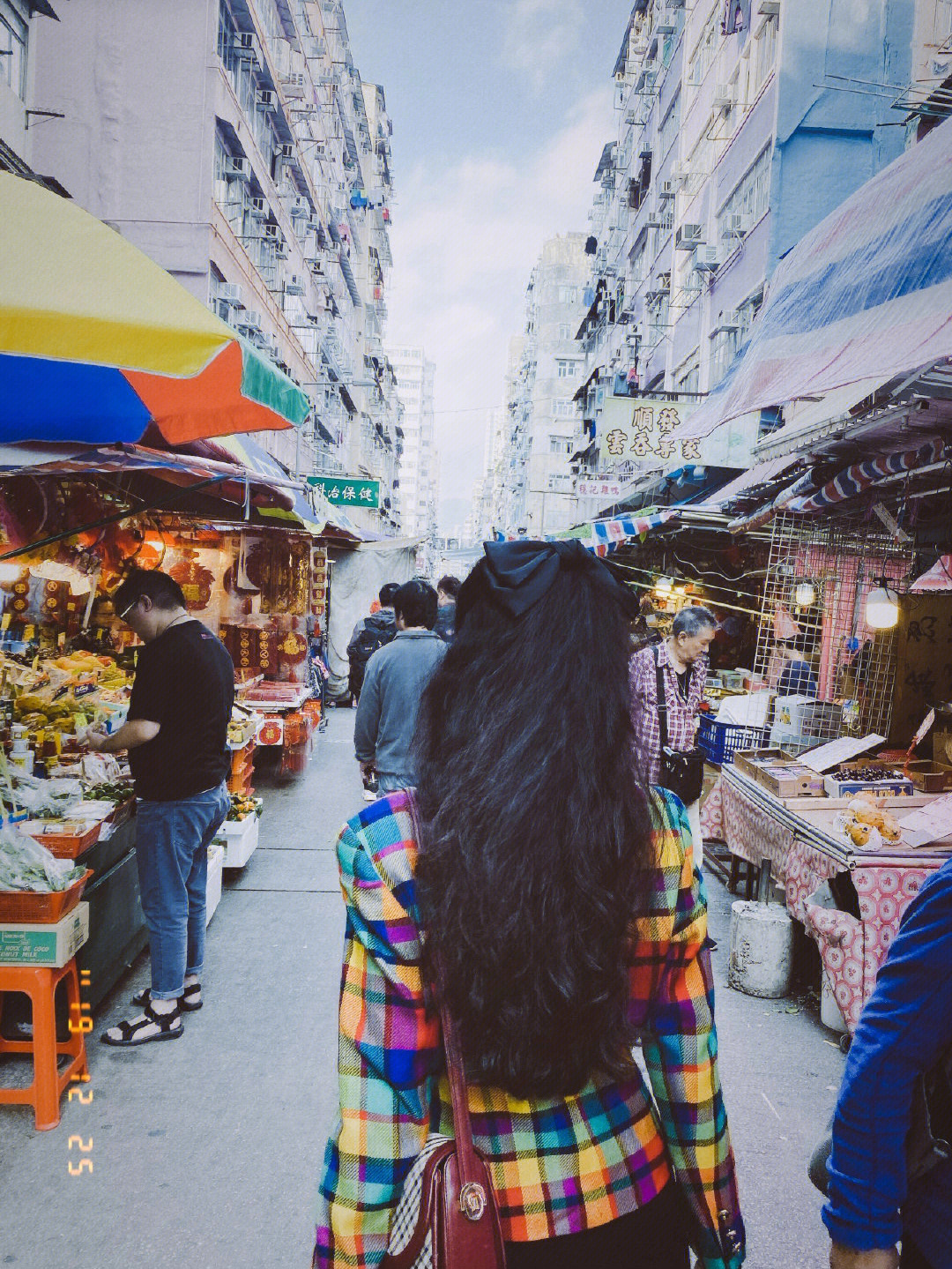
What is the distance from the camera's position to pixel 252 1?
1825 cm

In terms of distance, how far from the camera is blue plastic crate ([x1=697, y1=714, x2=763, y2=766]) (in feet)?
24.5

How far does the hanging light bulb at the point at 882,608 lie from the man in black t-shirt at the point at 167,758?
460cm

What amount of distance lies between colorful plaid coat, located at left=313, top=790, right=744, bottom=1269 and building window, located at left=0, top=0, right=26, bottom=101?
1247cm

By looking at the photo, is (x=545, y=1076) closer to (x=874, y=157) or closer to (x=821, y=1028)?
(x=821, y=1028)

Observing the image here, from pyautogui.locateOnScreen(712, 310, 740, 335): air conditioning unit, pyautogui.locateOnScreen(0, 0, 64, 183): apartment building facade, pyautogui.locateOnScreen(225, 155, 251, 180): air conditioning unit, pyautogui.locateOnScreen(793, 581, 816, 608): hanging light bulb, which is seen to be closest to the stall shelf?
pyautogui.locateOnScreen(793, 581, 816, 608): hanging light bulb

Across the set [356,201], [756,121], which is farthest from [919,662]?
[356,201]

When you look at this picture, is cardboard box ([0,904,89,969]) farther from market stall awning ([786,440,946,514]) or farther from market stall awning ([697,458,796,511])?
market stall awning ([697,458,796,511])

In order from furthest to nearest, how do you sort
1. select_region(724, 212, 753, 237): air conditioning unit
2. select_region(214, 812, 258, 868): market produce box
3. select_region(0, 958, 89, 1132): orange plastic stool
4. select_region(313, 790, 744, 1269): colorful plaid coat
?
select_region(724, 212, 753, 237): air conditioning unit < select_region(214, 812, 258, 868): market produce box < select_region(0, 958, 89, 1132): orange plastic stool < select_region(313, 790, 744, 1269): colorful plaid coat

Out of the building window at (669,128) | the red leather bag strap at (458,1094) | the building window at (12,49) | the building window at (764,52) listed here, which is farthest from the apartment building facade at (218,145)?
the red leather bag strap at (458,1094)

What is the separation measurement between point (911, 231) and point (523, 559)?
2501 mm

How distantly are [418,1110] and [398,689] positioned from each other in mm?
3479

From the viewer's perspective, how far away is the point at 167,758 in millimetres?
3773

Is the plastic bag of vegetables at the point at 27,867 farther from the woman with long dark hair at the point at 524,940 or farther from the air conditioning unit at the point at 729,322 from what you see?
the air conditioning unit at the point at 729,322
